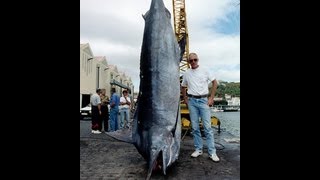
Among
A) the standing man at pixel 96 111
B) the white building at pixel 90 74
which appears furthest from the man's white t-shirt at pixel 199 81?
the white building at pixel 90 74

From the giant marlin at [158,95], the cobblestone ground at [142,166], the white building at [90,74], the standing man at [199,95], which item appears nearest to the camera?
the giant marlin at [158,95]

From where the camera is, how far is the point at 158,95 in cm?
371

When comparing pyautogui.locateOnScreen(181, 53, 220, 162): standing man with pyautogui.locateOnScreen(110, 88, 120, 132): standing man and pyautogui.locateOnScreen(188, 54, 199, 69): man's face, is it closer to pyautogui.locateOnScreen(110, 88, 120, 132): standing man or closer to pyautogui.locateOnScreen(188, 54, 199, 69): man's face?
pyautogui.locateOnScreen(188, 54, 199, 69): man's face

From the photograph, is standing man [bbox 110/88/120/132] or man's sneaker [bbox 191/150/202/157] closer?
man's sneaker [bbox 191/150/202/157]

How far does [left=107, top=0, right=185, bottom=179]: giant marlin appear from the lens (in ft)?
12.0

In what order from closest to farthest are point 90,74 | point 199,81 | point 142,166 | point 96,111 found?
point 142,166 < point 199,81 < point 96,111 < point 90,74

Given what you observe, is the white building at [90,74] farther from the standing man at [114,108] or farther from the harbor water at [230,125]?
the standing man at [114,108]

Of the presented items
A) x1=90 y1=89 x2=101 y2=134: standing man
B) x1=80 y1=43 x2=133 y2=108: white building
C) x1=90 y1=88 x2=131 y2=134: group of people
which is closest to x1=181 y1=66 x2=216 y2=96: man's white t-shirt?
x1=90 y1=88 x2=131 y2=134: group of people

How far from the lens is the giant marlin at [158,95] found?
3656 mm

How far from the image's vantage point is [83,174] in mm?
3943

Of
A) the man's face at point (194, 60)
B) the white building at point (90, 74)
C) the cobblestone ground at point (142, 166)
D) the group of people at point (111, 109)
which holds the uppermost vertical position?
the white building at point (90, 74)

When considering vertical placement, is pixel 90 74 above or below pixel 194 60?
above

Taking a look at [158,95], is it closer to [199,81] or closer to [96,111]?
[199,81]

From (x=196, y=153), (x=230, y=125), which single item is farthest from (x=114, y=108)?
(x=230, y=125)
